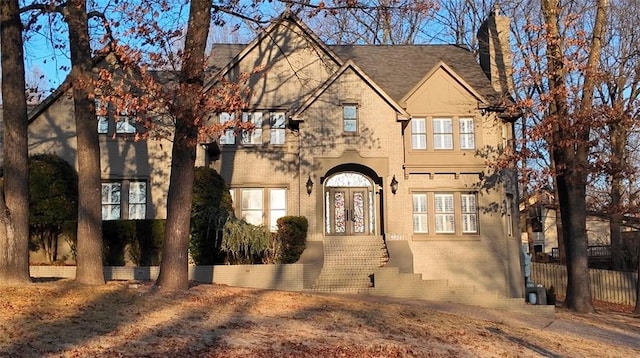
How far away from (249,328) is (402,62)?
17469 mm

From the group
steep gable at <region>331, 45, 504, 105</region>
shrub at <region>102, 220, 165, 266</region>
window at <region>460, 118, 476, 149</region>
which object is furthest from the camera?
steep gable at <region>331, 45, 504, 105</region>

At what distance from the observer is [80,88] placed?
13.0m

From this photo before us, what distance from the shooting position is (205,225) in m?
19.3

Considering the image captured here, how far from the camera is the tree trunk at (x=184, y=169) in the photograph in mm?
13531

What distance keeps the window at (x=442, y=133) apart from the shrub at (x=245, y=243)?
714cm

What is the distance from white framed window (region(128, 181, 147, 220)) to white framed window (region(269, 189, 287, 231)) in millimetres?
4366

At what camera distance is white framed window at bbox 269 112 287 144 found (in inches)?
888

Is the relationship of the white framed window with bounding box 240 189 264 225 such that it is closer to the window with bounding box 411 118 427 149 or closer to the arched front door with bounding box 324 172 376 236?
the arched front door with bounding box 324 172 376 236

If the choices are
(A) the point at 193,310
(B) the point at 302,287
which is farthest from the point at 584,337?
(A) the point at 193,310

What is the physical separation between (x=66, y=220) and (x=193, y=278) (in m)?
4.62

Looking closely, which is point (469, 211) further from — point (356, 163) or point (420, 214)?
point (356, 163)

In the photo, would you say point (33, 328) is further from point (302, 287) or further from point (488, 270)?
point (488, 270)

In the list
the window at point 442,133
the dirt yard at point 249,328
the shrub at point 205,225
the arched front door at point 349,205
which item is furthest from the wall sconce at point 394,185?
the dirt yard at point 249,328

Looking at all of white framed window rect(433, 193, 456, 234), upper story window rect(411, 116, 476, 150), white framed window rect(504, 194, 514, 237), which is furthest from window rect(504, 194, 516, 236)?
upper story window rect(411, 116, 476, 150)
